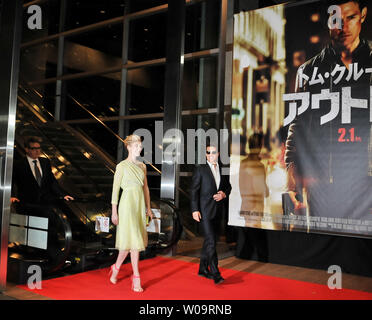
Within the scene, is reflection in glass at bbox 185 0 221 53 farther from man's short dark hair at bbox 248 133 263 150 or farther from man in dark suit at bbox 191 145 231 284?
man in dark suit at bbox 191 145 231 284

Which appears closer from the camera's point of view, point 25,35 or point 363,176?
point 363,176

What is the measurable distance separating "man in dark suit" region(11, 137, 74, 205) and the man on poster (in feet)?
11.0

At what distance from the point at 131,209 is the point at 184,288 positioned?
3.61 feet

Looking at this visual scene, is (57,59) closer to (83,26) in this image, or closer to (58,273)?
(83,26)

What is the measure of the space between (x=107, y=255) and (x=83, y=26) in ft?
21.7

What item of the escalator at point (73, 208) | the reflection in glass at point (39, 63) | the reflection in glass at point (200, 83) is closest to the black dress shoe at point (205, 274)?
the escalator at point (73, 208)

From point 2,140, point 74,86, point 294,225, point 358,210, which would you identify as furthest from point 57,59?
point 358,210

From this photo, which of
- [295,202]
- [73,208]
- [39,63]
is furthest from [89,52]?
[295,202]

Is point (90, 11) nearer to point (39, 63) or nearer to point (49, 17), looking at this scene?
point (49, 17)

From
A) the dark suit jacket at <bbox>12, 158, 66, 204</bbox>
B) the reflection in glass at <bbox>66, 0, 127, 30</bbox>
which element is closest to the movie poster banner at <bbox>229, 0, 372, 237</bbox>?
the dark suit jacket at <bbox>12, 158, 66, 204</bbox>

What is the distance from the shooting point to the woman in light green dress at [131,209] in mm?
4066

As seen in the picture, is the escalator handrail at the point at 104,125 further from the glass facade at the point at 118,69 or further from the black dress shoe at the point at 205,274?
the black dress shoe at the point at 205,274
